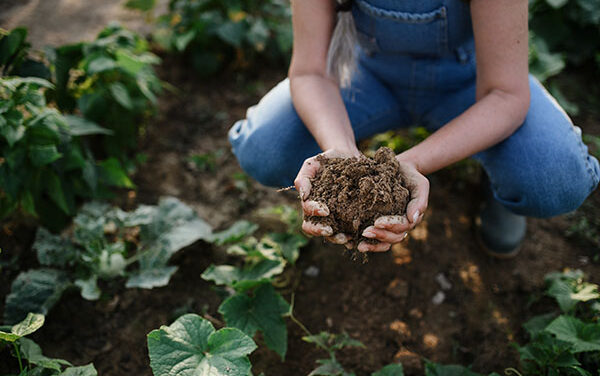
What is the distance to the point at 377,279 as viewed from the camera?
2.15m

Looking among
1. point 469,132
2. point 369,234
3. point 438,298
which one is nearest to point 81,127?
point 369,234

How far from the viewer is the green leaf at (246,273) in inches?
71.4

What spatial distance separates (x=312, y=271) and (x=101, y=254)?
0.95m

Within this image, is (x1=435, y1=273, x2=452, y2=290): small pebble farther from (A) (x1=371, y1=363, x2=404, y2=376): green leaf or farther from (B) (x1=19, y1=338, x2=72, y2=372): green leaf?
(B) (x1=19, y1=338, x2=72, y2=372): green leaf

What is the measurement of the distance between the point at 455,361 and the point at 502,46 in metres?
1.25

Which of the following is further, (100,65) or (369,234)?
(100,65)

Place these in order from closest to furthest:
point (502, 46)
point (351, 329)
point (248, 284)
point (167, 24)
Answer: point (502, 46) < point (248, 284) < point (351, 329) < point (167, 24)

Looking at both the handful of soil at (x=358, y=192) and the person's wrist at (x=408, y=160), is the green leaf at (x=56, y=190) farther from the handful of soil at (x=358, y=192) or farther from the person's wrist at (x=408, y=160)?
the person's wrist at (x=408, y=160)

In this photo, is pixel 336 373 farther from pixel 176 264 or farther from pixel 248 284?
pixel 176 264

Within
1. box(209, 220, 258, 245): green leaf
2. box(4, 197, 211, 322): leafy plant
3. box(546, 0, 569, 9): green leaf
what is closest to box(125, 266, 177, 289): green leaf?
box(4, 197, 211, 322): leafy plant

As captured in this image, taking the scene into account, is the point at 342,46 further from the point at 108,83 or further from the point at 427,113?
the point at 108,83

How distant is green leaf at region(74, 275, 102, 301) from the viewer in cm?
181

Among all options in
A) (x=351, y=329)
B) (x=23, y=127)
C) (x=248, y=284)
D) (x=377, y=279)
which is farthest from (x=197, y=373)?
(x=23, y=127)

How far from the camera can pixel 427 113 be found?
2059 mm
